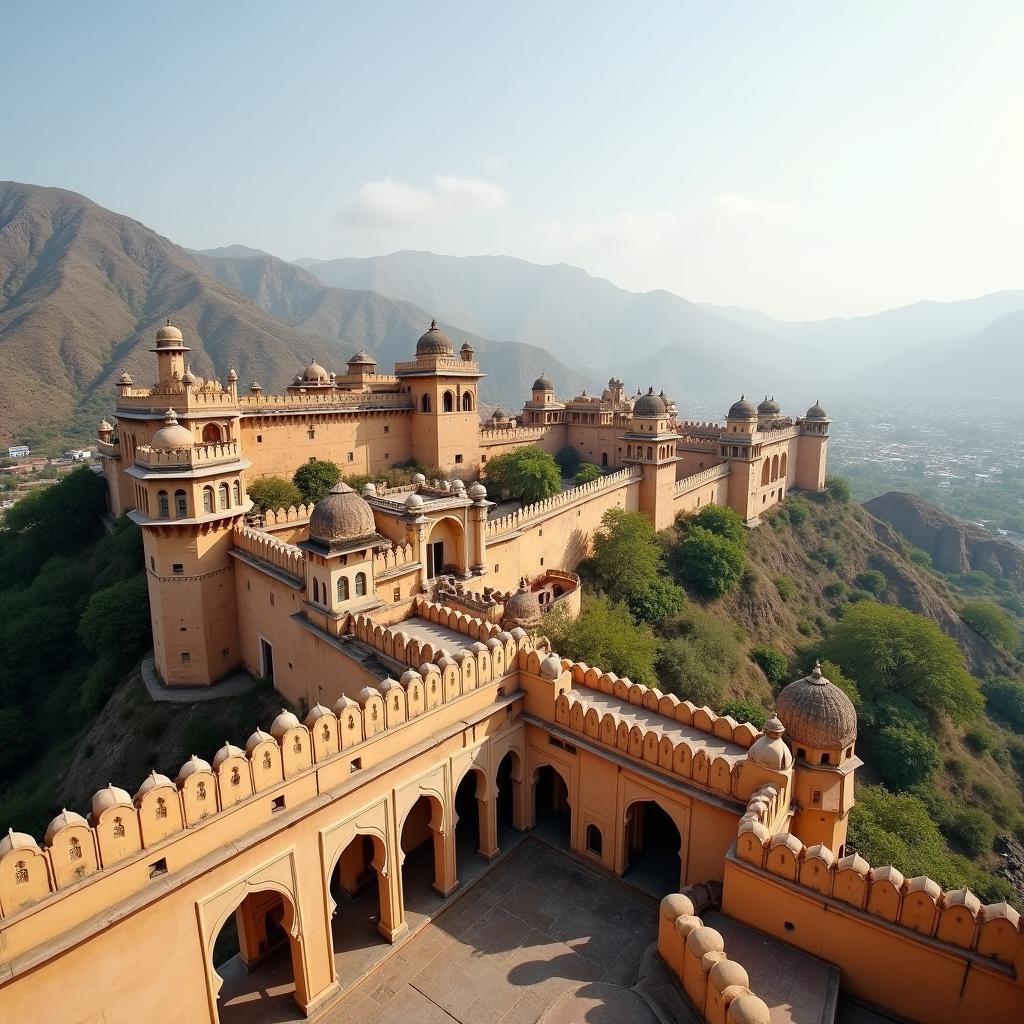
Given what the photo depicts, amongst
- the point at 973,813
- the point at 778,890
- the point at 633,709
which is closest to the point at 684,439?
the point at 973,813

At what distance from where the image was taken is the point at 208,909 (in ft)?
29.4

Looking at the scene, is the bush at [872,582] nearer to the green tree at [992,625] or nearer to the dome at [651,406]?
the green tree at [992,625]

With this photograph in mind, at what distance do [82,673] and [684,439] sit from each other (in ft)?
133

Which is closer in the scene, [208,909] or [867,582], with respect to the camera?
[208,909]

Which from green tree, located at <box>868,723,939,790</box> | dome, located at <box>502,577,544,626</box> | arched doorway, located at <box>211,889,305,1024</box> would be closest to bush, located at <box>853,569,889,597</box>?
green tree, located at <box>868,723,939,790</box>

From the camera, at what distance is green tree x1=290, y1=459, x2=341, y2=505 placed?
1268 inches

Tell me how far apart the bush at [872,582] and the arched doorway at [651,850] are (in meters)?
42.9

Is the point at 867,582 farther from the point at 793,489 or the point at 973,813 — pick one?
the point at 973,813

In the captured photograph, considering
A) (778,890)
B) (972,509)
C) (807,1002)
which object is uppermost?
(778,890)

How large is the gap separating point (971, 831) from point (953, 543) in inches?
2399

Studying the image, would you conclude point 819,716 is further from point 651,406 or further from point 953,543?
point 953,543

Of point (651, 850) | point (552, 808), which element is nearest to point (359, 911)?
point (552, 808)

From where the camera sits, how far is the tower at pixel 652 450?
3850 cm

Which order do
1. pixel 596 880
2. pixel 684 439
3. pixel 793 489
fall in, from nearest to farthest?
pixel 596 880
pixel 684 439
pixel 793 489
